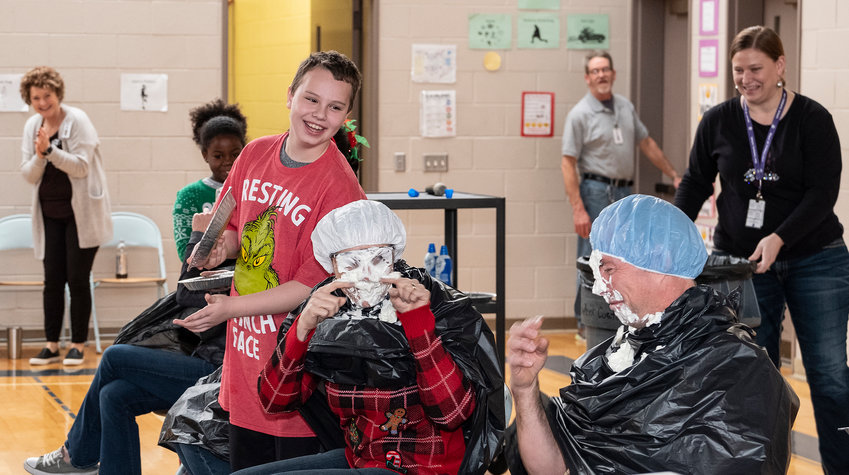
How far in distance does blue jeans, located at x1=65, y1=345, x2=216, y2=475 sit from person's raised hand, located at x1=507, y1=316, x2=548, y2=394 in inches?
59.3

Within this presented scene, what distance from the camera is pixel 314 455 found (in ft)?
7.41

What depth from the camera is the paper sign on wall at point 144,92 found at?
6219 millimetres

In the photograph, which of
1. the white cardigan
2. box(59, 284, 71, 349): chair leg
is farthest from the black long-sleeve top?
box(59, 284, 71, 349): chair leg

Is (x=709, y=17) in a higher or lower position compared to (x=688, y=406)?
higher

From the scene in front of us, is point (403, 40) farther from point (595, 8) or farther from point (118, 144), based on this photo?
point (118, 144)

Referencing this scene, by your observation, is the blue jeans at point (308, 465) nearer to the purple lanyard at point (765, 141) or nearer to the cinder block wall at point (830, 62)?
the purple lanyard at point (765, 141)

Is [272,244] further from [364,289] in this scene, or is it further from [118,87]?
[118,87]

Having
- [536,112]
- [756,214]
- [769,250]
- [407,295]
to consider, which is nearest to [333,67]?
[407,295]

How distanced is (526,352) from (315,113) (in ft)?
2.95

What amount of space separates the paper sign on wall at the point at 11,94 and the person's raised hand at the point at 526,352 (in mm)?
5050

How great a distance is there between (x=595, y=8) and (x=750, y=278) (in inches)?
151

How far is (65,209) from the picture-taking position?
584 cm

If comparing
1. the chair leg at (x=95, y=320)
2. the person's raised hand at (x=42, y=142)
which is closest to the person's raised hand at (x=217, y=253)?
the person's raised hand at (x=42, y=142)

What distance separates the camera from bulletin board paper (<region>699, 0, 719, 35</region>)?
5750mm
